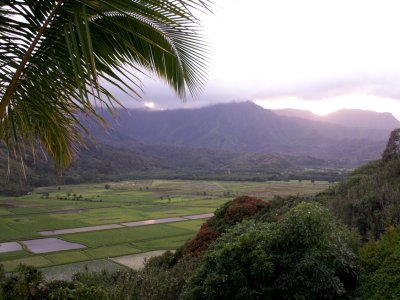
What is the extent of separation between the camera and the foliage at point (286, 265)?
721 centimetres

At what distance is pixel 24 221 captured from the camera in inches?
2014

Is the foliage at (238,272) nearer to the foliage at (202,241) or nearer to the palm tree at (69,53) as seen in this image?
the palm tree at (69,53)

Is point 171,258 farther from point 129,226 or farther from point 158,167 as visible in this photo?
point 158,167

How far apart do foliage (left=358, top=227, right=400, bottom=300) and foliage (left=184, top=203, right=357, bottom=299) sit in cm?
28

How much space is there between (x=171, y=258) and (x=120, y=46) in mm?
19033

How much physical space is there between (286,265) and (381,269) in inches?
68.5

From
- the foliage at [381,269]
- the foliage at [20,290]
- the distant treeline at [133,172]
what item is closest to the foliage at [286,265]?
the foliage at [381,269]

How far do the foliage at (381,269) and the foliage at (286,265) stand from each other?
0.28 m

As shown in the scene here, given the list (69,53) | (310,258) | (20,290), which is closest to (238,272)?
(310,258)

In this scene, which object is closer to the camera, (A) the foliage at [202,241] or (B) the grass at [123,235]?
(A) the foliage at [202,241]

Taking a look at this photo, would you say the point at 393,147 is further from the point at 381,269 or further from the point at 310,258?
the point at 310,258

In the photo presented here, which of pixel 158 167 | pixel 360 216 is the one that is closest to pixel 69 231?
pixel 360 216

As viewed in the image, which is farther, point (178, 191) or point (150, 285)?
point (178, 191)

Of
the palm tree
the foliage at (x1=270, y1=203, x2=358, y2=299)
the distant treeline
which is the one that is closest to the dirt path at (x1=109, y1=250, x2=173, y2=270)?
the foliage at (x1=270, y1=203, x2=358, y2=299)
